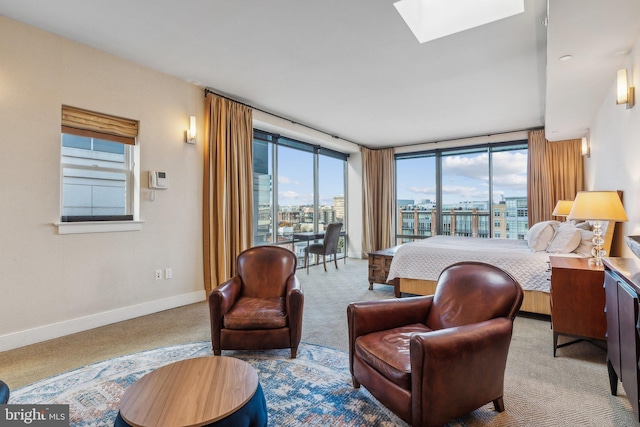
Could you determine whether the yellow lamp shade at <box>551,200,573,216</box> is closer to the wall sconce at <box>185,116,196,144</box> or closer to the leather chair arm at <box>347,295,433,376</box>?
the leather chair arm at <box>347,295,433,376</box>

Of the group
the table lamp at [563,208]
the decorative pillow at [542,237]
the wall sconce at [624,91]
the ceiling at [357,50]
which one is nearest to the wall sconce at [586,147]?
the ceiling at [357,50]

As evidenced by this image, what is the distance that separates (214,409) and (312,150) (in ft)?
18.0

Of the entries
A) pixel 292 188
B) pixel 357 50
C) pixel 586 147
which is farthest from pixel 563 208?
pixel 292 188

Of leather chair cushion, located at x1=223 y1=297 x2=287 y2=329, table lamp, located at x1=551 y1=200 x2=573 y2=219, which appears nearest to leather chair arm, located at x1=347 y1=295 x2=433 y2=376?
leather chair cushion, located at x1=223 y1=297 x2=287 y2=329

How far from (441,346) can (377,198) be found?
19.8 feet

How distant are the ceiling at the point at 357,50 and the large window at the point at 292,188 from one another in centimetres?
112

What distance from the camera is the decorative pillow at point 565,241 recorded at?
3.12 metres

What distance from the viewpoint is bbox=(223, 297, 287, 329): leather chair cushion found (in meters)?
2.27

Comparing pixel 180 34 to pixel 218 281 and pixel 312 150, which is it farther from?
pixel 312 150

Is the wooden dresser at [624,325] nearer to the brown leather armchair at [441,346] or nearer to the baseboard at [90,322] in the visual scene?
the brown leather armchair at [441,346]

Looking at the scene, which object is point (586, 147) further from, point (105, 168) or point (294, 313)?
point (105, 168)

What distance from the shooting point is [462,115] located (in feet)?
16.0

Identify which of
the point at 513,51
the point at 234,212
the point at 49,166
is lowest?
the point at 234,212

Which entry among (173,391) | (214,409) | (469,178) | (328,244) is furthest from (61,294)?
(469,178)
